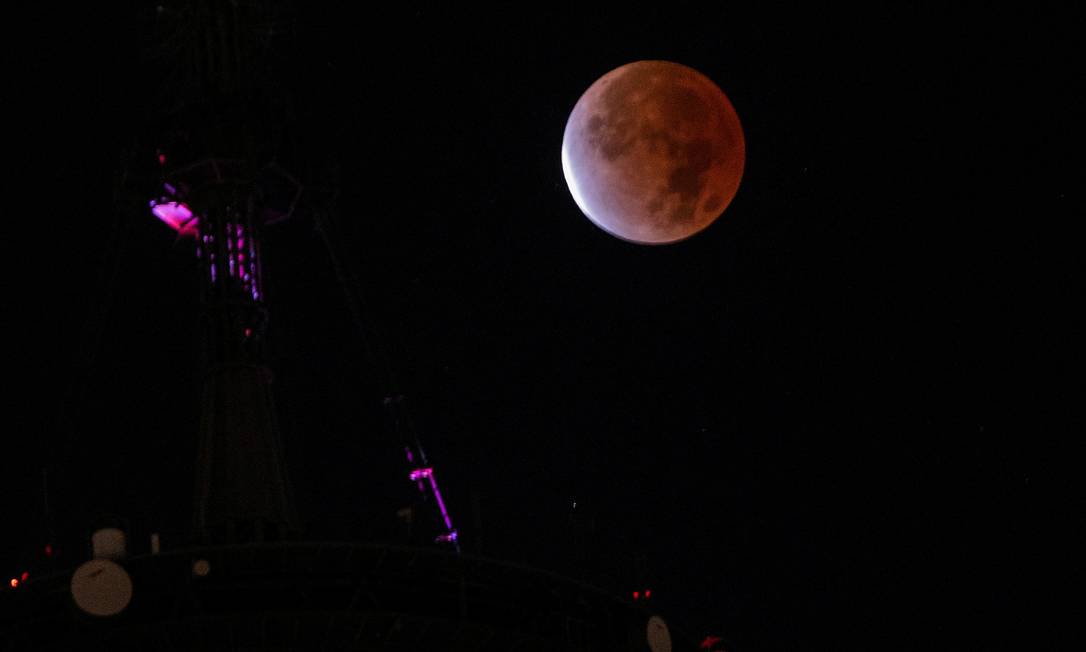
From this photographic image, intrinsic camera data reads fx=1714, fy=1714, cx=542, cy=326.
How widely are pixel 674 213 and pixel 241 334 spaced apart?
13.9 meters

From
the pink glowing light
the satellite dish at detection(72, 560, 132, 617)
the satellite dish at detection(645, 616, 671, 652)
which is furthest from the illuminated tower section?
the satellite dish at detection(645, 616, 671, 652)

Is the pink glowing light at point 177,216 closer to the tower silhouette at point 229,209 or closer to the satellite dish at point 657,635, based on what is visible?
the tower silhouette at point 229,209

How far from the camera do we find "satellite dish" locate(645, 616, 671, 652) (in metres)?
35.0

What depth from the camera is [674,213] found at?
36.5 m

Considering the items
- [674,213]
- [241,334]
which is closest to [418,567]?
[674,213]

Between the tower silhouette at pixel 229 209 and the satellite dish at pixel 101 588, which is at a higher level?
the tower silhouette at pixel 229 209

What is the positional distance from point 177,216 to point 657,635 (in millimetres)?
20462

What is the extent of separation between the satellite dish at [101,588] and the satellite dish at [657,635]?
1058cm

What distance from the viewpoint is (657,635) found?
3522 cm

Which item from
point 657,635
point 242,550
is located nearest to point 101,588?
point 242,550

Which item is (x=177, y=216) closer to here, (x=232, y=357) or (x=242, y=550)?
(x=232, y=357)

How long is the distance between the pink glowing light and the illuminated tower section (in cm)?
3

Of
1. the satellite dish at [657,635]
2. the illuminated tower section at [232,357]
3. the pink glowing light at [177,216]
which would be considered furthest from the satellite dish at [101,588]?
the pink glowing light at [177,216]

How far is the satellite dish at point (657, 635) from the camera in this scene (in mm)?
35000
